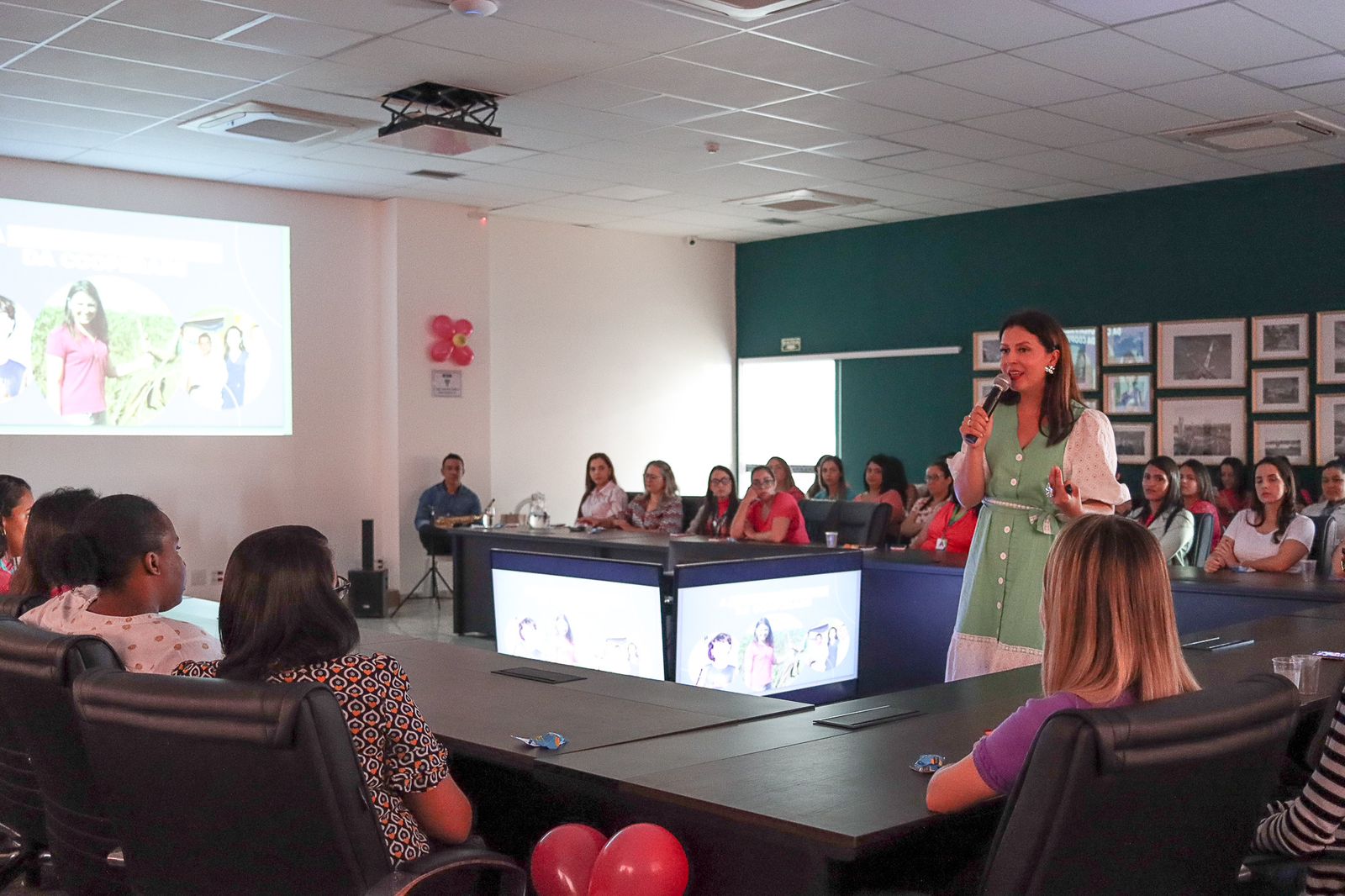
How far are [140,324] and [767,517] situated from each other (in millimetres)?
4516

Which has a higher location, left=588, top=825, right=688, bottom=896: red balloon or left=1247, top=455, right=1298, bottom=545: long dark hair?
left=1247, top=455, right=1298, bottom=545: long dark hair

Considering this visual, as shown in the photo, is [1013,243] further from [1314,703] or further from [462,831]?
[462,831]

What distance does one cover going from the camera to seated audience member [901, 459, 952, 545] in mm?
8234

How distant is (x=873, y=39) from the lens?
5.59 metres

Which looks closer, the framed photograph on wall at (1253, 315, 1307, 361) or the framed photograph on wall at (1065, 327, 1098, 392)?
the framed photograph on wall at (1253, 315, 1307, 361)

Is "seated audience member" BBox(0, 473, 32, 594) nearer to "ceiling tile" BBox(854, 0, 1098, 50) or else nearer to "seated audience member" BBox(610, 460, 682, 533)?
"ceiling tile" BBox(854, 0, 1098, 50)

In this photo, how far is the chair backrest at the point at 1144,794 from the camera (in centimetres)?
153

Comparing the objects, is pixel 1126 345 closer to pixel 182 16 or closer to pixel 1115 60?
pixel 1115 60

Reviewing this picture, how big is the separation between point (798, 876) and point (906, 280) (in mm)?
9331

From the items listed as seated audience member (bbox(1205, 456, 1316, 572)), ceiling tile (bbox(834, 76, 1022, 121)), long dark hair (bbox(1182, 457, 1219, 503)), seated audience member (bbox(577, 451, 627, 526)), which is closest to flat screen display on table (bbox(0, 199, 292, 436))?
seated audience member (bbox(577, 451, 627, 526))

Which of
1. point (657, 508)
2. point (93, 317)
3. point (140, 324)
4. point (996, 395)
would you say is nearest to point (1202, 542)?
point (657, 508)

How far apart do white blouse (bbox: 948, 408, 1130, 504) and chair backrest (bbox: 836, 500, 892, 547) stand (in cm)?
425

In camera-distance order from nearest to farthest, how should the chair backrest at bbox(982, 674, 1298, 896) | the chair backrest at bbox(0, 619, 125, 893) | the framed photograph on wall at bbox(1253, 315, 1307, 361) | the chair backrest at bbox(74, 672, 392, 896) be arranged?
the chair backrest at bbox(982, 674, 1298, 896) < the chair backrest at bbox(74, 672, 392, 896) < the chair backrest at bbox(0, 619, 125, 893) < the framed photograph on wall at bbox(1253, 315, 1307, 361)

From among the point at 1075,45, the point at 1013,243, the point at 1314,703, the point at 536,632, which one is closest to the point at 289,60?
the point at 536,632
